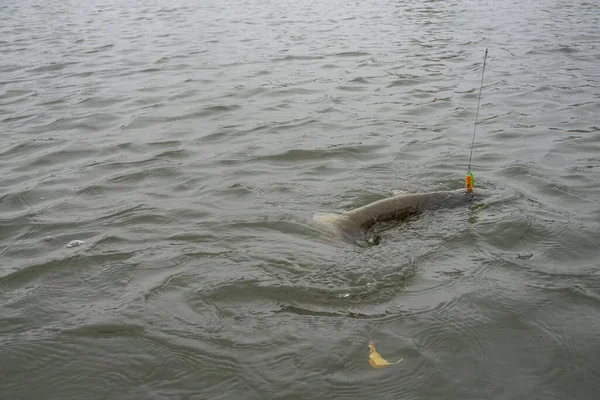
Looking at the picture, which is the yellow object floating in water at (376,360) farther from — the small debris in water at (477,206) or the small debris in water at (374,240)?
the small debris in water at (477,206)

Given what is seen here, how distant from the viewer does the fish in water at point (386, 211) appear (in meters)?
5.05

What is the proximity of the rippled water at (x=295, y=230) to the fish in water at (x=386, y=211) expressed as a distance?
0.15 meters

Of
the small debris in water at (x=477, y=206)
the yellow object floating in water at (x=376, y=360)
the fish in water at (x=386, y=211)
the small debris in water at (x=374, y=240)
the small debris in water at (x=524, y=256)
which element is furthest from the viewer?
the small debris in water at (x=477, y=206)

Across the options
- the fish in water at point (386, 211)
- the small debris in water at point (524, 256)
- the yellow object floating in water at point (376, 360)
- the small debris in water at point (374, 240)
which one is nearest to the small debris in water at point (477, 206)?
the fish in water at point (386, 211)

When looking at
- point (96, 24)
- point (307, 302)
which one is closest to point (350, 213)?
point (307, 302)

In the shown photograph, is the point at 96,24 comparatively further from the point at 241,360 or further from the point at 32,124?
the point at 241,360

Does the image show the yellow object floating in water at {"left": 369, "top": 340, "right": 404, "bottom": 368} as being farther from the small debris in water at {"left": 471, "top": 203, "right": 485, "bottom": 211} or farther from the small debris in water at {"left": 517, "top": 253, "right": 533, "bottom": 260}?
the small debris in water at {"left": 471, "top": 203, "right": 485, "bottom": 211}

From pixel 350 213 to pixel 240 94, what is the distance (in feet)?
15.9

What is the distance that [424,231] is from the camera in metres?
5.07

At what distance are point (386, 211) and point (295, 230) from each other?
77 cm

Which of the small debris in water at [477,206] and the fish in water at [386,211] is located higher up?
the fish in water at [386,211]

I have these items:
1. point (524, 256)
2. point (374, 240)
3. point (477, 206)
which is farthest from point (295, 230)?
point (524, 256)

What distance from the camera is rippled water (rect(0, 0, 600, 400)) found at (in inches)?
142

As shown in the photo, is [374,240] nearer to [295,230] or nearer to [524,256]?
[295,230]
